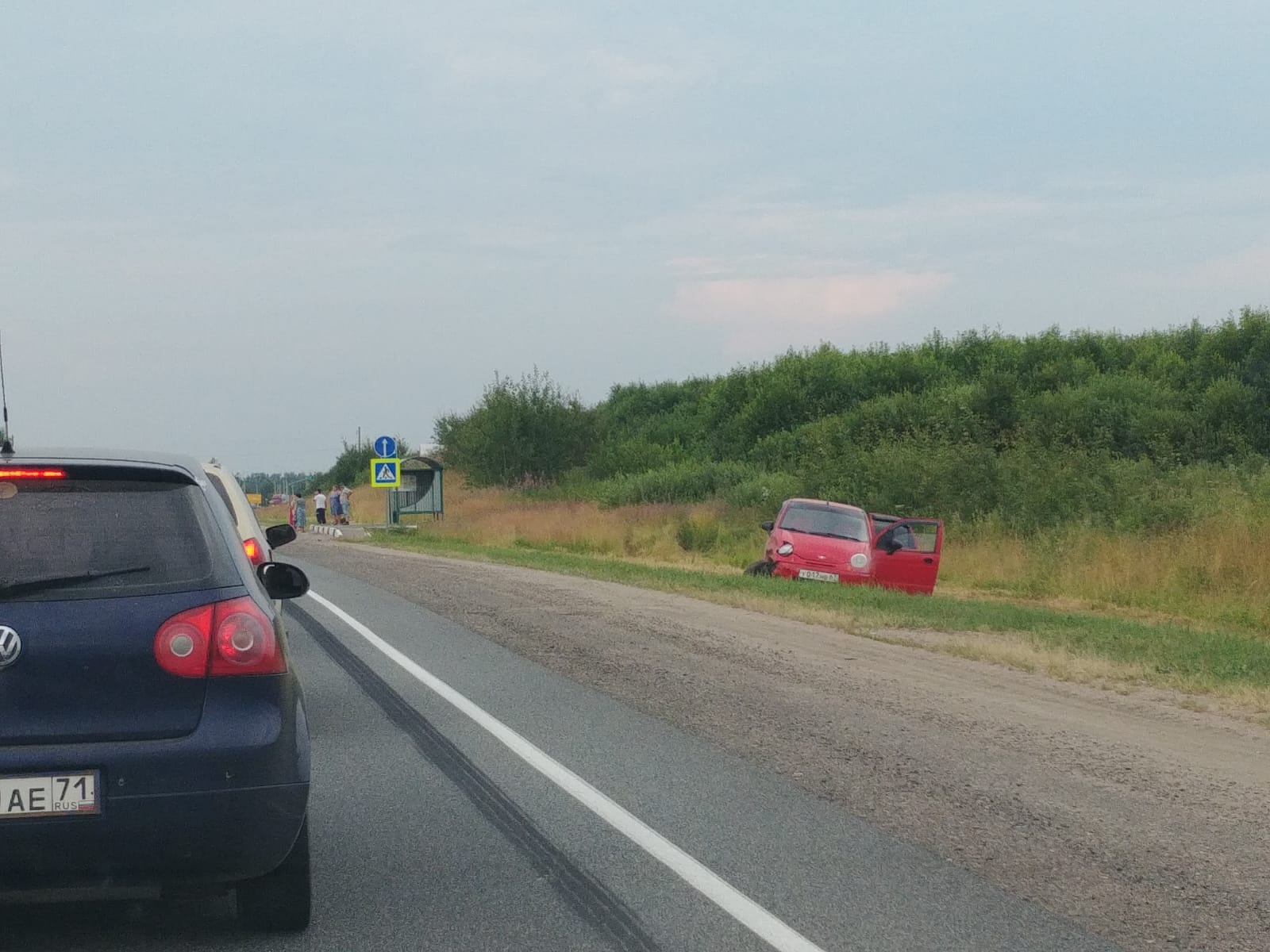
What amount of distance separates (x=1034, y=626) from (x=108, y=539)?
14.4 m

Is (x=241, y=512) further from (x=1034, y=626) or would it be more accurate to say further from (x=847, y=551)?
(x=847, y=551)

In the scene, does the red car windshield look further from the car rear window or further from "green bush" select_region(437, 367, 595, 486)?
"green bush" select_region(437, 367, 595, 486)

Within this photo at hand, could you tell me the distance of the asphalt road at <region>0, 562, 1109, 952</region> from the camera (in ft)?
16.9

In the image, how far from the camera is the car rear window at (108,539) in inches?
182

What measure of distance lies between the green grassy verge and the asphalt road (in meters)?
5.64

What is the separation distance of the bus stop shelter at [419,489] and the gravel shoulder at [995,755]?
119ft

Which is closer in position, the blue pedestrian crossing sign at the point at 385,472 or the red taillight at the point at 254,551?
the red taillight at the point at 254,551

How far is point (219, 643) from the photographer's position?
15.6 feet

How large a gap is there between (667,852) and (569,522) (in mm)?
38998

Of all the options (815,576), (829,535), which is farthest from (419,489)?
(815,576)

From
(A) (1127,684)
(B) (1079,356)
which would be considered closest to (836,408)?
(B) (1079,356)

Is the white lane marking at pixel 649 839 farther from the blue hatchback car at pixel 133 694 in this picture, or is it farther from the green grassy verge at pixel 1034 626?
the green grassy verge at pixel 1034 626

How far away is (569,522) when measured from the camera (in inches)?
1779

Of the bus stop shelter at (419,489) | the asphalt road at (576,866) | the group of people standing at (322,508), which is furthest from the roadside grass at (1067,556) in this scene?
the group of people standing at (322,508)
